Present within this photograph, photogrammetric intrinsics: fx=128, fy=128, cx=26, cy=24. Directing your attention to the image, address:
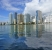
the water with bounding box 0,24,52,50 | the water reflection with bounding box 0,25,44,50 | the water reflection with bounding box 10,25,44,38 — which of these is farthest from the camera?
the water reflection with bounding box 10,25,44,38

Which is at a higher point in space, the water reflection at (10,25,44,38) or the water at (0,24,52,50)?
the water reflection at (10,25,44,38)

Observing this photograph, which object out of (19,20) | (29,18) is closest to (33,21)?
(29,18)

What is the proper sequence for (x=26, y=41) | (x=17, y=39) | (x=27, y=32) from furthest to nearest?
(x=27, y=32) < (x=17, y=39) < (x=26, y=41)

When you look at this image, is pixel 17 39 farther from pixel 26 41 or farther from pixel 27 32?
pixel 27 32

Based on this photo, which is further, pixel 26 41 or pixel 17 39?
pixel 17 39

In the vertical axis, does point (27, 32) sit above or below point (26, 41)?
above

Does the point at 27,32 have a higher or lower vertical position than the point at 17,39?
higher

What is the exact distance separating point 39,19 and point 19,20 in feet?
11.1

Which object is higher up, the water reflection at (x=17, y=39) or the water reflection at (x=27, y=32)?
the water reflection at (x=27, y=32)

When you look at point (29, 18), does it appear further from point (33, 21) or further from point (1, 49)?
point (1, 49)

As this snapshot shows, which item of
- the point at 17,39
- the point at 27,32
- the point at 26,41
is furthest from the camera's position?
the point at 27,32

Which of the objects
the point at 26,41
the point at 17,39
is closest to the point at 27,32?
the point at 17,39

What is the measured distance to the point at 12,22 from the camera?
20.4 meters

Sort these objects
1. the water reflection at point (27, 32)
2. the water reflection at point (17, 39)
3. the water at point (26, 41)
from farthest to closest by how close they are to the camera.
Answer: the water reflection at point (27, 32) < the water reflection at point (17, 39) < the water at point (26, 41)
